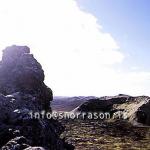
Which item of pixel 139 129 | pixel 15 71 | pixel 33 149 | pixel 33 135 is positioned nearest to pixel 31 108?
pixel 33 135

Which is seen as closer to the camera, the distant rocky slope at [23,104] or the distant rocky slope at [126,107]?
the distant rocky slope at [23,104]

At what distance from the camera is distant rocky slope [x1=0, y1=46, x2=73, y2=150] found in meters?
13.7

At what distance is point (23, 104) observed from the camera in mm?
17156

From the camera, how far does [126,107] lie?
193 feet

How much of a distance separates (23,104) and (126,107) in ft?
143

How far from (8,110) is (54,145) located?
2.79 m

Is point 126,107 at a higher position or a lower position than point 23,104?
lower

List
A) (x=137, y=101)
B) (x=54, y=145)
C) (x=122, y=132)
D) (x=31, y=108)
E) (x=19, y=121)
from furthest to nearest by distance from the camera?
(x=137, y=101)
(x=122, y=132)
(x=31, y=108)
(x=54, y=145)
(x=19, y=121)

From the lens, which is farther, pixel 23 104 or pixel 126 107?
pixel 126 107

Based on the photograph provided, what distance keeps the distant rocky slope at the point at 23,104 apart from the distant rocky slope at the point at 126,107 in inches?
1183

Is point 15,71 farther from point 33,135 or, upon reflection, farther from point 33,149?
point 33,149

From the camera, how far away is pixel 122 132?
4134cm

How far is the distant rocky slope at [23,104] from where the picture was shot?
13.7m

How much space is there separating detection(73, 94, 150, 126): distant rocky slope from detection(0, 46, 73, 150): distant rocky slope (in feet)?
98.6
